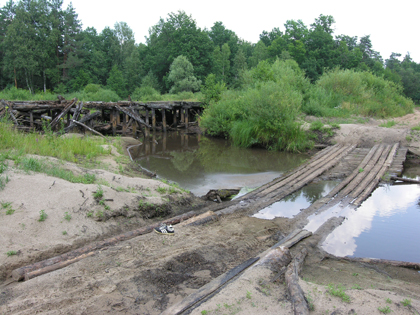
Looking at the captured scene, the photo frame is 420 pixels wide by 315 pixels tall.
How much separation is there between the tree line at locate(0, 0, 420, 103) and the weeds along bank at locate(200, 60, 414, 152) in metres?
13.4

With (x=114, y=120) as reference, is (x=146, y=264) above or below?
below

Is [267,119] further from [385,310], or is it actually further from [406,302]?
[385,310]

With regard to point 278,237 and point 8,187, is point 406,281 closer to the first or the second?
point 278,237

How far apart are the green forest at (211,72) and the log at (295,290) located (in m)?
11.0

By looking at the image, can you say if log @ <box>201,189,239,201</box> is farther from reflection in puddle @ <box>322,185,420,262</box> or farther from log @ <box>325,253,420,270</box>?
log @ <box>325,253,420,270</box>

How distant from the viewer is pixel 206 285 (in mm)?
3633

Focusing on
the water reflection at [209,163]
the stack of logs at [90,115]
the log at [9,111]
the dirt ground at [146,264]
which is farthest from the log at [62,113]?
the dirt ground at [146,264]

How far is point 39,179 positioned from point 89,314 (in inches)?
131

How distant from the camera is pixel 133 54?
50281mm

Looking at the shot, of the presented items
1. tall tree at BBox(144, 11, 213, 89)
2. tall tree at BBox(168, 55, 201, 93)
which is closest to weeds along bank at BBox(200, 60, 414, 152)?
tall tree at BBox(168, 55, 201, 93)

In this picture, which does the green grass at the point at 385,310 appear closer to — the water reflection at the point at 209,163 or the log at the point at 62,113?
the water reflection at the point at 209,163

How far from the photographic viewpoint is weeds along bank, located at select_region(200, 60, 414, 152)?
580 inches

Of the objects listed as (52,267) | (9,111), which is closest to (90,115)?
(9,111)

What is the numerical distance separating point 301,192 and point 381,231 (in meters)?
2.61
